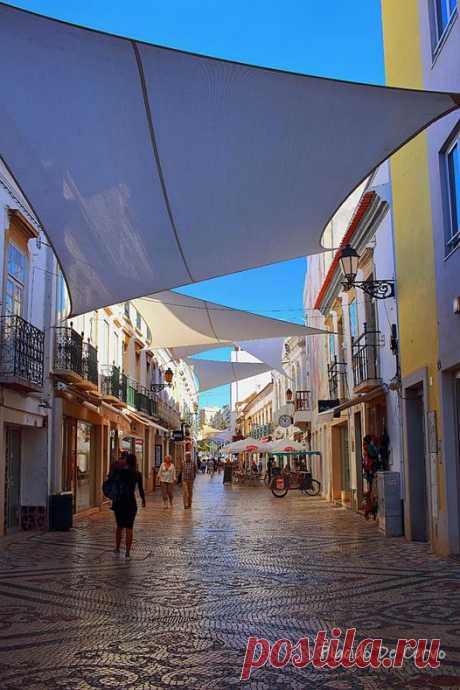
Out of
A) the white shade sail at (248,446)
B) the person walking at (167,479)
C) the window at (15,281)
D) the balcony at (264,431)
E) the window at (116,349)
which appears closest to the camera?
the window at (15,281)

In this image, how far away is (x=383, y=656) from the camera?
4.80 m

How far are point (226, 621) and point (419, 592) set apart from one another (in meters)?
2.15

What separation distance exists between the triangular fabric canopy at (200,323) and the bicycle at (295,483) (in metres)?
5.94

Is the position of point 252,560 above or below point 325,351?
below

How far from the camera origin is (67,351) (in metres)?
15.2

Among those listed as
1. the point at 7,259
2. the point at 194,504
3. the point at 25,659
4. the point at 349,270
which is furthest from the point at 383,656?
the point at 194,504

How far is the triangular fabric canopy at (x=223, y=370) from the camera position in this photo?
35.4 meters

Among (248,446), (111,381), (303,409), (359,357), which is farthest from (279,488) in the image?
(359,357)

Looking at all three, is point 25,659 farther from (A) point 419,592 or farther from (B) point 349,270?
(B) point 349,270

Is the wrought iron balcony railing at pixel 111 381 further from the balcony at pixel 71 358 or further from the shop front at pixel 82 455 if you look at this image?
the balcony at pixel 71 358

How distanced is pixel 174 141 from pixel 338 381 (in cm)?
1388

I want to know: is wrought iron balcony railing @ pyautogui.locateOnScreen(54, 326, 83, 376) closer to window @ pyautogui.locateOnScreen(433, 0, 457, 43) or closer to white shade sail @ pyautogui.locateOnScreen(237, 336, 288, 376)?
window @ pyautogui.locateOnScreen(433, 0, 457, 43)

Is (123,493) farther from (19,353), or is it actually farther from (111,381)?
(111,381)

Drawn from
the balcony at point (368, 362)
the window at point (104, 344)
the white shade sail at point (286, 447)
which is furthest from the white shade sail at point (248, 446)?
the balcony at point (368, 362)
